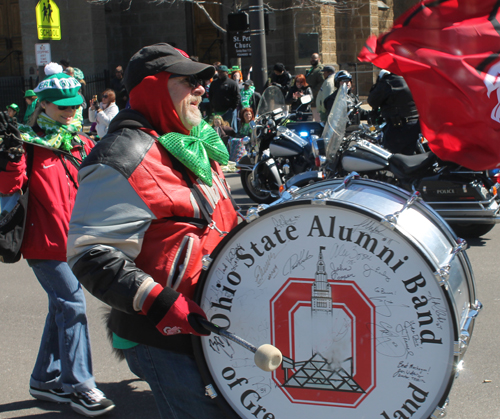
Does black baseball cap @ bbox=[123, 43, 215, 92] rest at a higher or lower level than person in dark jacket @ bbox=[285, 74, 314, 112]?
higher

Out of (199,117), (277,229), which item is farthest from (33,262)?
(277,229)

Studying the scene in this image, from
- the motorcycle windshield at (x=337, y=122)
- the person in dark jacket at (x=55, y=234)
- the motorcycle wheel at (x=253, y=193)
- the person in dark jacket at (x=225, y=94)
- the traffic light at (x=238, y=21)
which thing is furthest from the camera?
the person in dark jacket at (x=225, y=94)

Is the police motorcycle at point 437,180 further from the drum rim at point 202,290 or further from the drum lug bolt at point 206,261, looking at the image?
the drum lug bolt at point 206,261

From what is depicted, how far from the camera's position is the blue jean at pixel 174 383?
235 cm

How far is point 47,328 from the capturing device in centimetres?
362

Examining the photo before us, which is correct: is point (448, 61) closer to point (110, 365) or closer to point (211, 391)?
point (211, 391)

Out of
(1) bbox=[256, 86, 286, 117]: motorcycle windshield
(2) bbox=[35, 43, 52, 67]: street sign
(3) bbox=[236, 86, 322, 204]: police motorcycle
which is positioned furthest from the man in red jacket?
(2) bbox=[35, 43, 52, 67]: street sign

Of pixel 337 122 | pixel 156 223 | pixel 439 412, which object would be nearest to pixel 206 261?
pixel 156 223

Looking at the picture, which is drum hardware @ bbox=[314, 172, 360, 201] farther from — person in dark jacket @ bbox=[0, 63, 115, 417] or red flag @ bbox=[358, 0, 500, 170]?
person in dark jacket @ bbox=[0, 63, 115, 417]

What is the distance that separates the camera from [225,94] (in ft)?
45.5

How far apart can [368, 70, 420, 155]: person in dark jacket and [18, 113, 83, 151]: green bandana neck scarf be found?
524 centimetres

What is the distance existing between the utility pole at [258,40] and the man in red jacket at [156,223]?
35.5 ft

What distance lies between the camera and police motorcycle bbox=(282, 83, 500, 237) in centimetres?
609

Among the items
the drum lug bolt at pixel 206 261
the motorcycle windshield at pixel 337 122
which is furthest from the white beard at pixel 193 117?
the motorcycle windshield at pixel 337 122
